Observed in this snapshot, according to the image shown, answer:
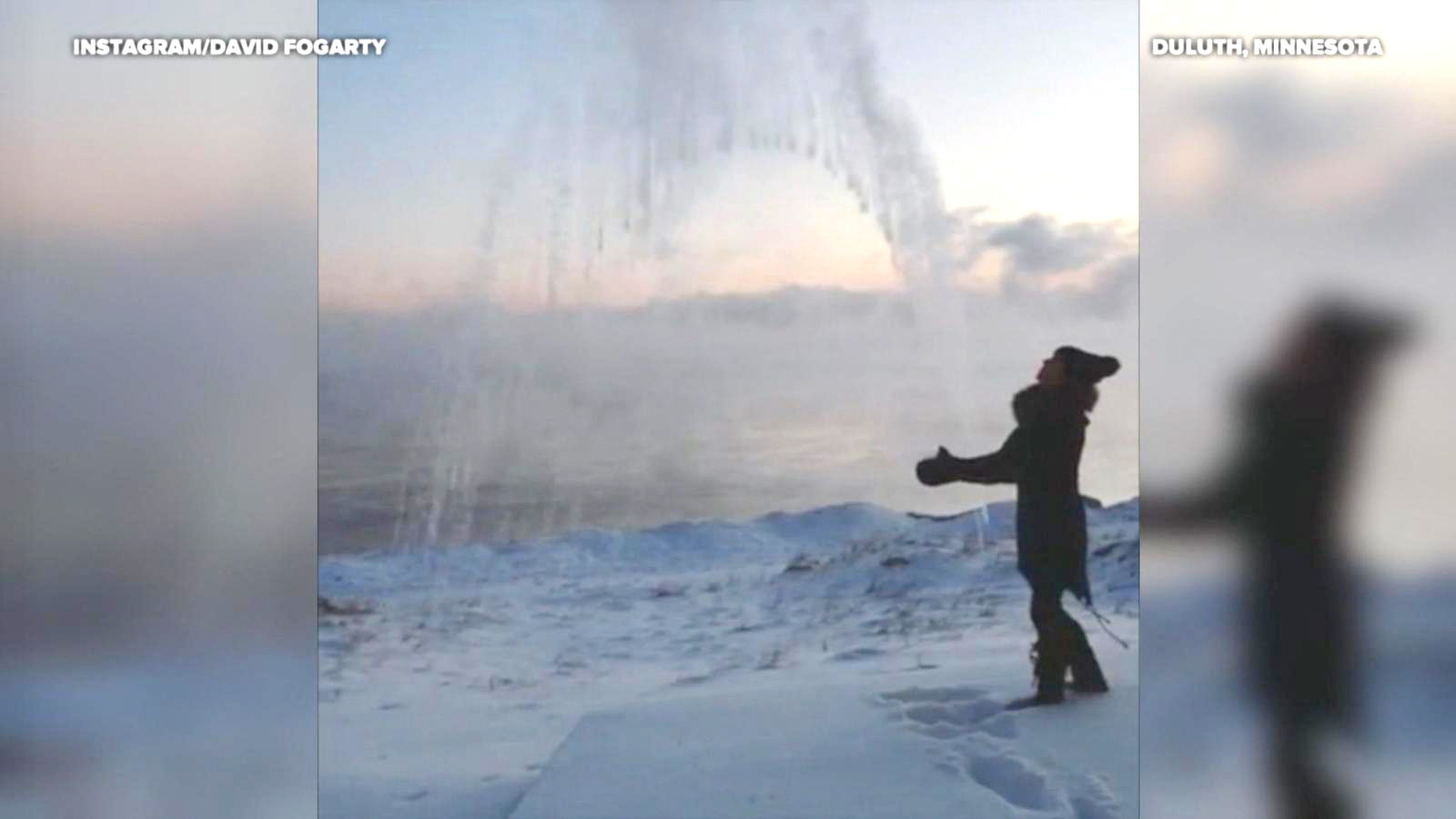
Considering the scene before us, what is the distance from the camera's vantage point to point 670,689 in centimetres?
288

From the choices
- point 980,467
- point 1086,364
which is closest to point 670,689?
point 980,467

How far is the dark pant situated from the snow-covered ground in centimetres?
11

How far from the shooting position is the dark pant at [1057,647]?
9.66 ft

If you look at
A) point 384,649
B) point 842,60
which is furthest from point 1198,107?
Answer: point 384,649

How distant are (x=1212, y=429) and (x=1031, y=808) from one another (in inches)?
34.7

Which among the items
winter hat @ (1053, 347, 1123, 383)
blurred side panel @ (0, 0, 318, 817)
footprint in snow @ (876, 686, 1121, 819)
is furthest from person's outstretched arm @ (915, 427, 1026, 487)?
blurred side panel @ (0, 0, 318, 817)

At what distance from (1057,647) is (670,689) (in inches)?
32.5

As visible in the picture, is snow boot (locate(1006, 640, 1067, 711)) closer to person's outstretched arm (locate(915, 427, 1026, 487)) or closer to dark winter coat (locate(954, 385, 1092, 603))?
dark winter coat (locate(954, 385, 1092, 603))

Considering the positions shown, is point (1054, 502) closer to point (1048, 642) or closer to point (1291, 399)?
point (1048, 642)

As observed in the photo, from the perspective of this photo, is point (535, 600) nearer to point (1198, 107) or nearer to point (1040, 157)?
point (1040, 157)

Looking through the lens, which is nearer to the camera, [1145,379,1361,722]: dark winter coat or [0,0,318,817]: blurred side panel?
[0,0,318,817]: blurred side panel

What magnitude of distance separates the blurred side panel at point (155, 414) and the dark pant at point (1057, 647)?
1.52 meters

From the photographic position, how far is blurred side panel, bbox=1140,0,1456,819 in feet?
9.64

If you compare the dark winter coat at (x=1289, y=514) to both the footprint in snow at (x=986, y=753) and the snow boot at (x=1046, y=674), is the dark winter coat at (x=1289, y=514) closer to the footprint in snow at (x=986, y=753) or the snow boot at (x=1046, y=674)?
the snow boot at (x=1046, y=674)
